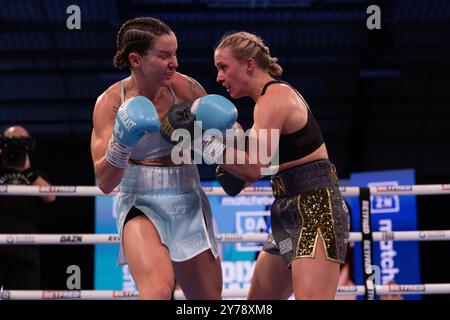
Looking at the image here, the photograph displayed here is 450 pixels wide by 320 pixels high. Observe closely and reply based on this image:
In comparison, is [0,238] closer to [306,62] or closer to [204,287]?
[204,287]

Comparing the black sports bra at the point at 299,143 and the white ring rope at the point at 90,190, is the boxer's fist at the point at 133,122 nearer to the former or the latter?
the black sports bra at the point at 299,143

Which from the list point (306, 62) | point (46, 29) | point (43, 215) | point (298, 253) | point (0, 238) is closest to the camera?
point (298, 253)

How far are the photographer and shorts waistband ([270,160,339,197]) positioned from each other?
6.82ft

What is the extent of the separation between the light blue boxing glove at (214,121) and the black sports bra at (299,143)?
0.59 feet

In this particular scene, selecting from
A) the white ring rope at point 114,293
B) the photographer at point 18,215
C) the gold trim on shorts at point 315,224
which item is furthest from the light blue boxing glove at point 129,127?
the photographer at point 18,215

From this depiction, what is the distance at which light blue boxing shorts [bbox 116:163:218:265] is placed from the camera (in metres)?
2.62

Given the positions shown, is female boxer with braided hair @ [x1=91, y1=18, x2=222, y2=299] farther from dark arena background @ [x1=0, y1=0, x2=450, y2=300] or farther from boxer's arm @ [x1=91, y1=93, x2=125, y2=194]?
dark arena background @ [x1=0, y1=0, x2=450, y2=300]

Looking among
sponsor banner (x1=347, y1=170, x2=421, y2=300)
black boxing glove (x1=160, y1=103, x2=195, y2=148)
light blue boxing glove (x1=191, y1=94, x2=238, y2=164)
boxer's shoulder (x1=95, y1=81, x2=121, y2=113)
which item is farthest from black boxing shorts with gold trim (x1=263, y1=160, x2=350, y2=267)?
sponsor banner (x1=347, y1=170, x2=421, y2=300)

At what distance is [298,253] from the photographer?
250cm

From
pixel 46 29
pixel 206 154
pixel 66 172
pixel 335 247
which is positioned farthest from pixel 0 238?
pixel 66 172

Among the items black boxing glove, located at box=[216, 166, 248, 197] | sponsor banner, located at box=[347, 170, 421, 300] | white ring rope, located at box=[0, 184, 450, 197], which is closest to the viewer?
black boxing glove, located at box=[216, 166, 248, 197]

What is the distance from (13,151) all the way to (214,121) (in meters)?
2.31
